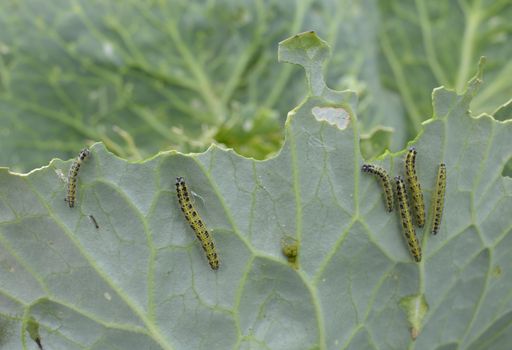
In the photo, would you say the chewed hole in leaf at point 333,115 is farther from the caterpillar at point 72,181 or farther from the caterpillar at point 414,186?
the caterpillar at point 72,181

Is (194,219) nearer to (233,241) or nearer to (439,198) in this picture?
(233,241)

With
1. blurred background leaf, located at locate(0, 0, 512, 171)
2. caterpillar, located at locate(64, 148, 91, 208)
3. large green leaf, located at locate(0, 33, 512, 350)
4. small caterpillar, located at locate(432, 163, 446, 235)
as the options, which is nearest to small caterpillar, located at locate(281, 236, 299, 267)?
large green leaf, located at locate(0, 33, 512, 350)

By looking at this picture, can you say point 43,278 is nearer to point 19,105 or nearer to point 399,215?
point 399,215

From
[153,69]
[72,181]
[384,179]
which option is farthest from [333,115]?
[153,69]

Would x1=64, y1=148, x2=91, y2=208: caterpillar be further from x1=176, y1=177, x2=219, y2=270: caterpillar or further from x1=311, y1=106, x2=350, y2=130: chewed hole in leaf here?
x1=311, y1=106, x2=350, y2=130: chewed hole in leaf

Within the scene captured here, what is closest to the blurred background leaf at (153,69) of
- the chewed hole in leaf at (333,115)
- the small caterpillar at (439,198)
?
the chewed hole in leaf at (333,115)

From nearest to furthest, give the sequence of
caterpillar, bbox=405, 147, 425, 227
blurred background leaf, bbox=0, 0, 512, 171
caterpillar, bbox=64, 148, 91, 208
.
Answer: caterpillar, bbox=64, 148, 91, 208 < caterpillar, bbox=405, 147, 425, 227 < blurred background leaf, bbox=0, 0, 512, 171
